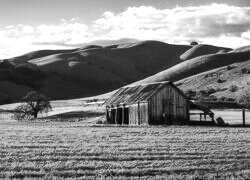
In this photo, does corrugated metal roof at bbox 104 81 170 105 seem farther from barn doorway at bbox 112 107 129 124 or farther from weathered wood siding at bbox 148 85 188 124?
barn doorway at bbox 112 107 129 124

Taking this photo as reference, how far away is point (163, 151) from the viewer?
61.7 ft

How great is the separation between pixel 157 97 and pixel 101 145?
2518cm

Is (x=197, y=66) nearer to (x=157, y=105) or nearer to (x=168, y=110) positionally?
(x=168, y=110)

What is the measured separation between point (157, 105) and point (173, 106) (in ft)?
5.66

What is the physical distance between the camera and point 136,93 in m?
48.6

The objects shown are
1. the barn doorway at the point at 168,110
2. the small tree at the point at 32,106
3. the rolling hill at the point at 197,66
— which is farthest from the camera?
the rolling hill at the point at 197,66

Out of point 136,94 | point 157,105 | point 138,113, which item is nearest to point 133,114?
point 138,113

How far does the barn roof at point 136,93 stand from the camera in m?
46.2

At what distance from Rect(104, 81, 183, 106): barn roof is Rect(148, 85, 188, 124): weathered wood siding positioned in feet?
1.74

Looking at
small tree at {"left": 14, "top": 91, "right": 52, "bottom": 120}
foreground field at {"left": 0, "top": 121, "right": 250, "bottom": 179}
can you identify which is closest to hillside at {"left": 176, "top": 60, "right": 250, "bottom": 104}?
small tree at {"left": 14, "top": 91, "right": 52, "bottom": 120}

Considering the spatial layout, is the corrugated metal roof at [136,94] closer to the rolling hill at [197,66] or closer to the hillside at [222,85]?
the hillside at [222,85]

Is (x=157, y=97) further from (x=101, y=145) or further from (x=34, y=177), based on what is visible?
(x=34, y=177)

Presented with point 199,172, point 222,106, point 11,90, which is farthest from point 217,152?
point 11,90

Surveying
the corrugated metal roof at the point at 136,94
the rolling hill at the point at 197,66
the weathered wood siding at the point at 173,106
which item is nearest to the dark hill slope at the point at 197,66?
the rolling hill at the point at 197,66
